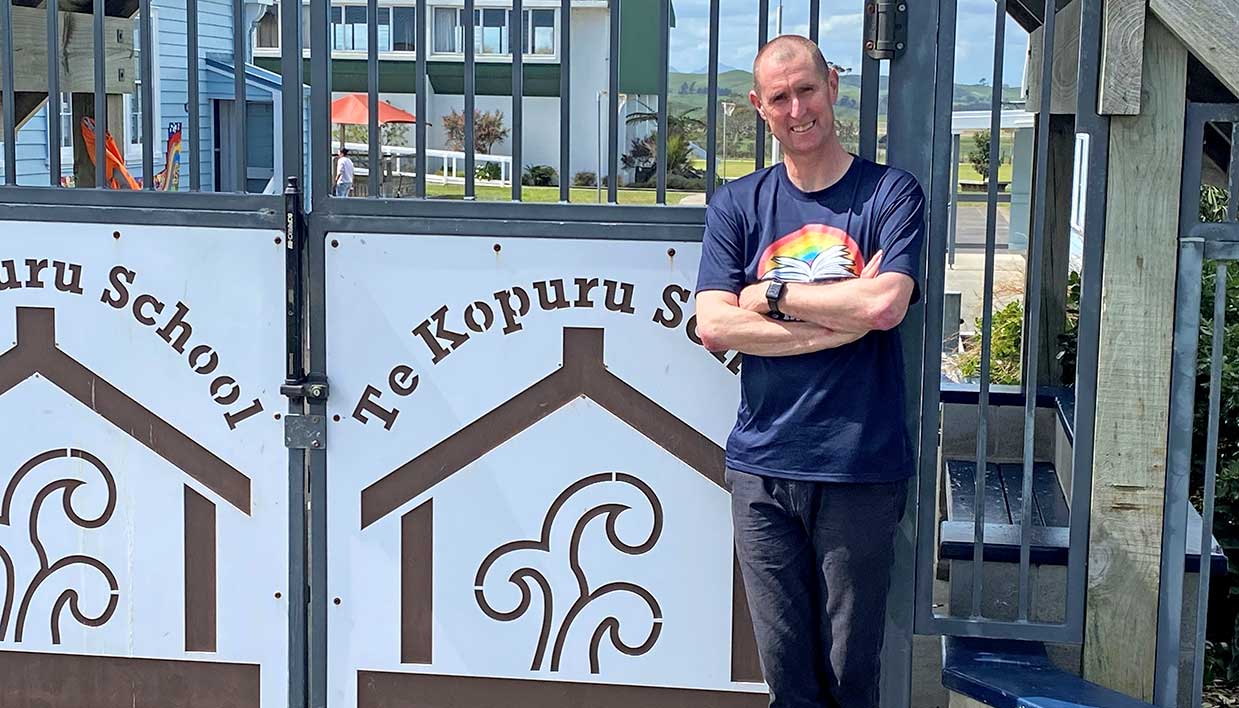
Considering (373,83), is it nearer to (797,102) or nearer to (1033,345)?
(797,102)

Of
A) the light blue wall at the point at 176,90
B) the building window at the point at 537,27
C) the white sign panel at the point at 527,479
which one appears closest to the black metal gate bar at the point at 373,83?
the white sign panel at the point at 527,479

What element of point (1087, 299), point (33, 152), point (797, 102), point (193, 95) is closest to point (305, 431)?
point (193, 95)

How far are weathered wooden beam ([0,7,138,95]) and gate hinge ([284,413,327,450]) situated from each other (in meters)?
1.54

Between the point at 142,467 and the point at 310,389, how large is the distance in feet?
1.83

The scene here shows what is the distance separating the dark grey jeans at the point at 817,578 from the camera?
3.18 metres

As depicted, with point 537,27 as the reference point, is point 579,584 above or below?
below

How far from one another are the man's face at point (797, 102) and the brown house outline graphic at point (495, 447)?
790 millimetres

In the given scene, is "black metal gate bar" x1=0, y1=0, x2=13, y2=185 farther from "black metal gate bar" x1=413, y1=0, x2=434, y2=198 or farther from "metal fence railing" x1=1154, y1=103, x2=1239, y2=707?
"metal fence railing" x1=1154, y1=103, x2=1239, y2=707

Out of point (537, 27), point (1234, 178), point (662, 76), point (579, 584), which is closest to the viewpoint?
point (1234, 178)

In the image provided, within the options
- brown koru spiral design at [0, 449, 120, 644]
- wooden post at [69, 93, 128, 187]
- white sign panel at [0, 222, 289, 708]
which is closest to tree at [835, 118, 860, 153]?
white sign panel at [0, 222, 289, 708]

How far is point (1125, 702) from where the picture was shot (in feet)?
11.0

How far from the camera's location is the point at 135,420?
3789 mm

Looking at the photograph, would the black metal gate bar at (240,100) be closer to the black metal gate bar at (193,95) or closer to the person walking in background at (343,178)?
the black metal gate bar at (193,95)

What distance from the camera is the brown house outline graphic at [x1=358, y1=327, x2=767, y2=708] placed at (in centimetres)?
362
